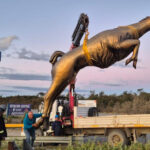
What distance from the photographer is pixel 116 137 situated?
27.9 feet

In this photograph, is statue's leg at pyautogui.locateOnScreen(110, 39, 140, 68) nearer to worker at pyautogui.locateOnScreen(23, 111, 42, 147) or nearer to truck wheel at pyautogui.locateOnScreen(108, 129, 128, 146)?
worker at pyautogui.locateOnScreen(23, 111, 42, 147)

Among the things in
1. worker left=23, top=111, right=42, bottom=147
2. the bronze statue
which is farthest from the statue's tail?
worker left=23, top=111, right=42, bottom=147

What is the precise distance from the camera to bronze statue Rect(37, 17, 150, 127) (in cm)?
438

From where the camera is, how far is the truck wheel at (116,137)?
8.34 metres

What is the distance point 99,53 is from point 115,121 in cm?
463

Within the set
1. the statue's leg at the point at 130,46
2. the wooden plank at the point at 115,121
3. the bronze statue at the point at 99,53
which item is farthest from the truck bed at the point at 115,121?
the statue's leg at the point at 130,46

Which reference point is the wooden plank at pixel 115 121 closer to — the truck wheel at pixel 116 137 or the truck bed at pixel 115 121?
the truck bed at pixel 115 121

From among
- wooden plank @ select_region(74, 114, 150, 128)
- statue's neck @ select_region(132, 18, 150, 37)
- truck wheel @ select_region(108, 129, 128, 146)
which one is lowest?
truck wheel @ select_region(108, 129, 128, 146)

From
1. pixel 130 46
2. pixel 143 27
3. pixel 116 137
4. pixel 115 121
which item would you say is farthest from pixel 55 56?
pixel 116 137

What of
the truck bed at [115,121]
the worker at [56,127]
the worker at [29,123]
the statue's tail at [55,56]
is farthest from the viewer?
the worker at [56,127]

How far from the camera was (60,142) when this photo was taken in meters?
8.44

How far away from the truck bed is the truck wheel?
215 millimetres

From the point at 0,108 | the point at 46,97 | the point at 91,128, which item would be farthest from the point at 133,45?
the point at 91,128

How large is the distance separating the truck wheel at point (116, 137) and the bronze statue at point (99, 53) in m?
4.36
